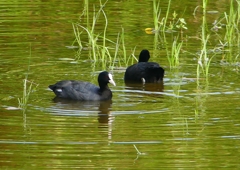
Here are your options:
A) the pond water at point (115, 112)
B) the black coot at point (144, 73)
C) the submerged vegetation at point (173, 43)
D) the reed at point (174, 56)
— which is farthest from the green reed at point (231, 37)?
the black coot at point (144, 73)

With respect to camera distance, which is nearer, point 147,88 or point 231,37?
point 147,88

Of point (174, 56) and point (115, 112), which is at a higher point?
point (174, 56)

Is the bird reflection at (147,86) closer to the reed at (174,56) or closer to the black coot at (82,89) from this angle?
the reed at (174,56)

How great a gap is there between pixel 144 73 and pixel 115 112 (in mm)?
2394

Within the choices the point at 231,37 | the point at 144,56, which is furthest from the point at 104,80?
the point at 231,37

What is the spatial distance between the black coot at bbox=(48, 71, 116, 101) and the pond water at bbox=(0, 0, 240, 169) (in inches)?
6.9

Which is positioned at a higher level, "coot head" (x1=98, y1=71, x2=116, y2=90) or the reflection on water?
"coot head" (x1=98, y1=71, x2=116, y2=90)

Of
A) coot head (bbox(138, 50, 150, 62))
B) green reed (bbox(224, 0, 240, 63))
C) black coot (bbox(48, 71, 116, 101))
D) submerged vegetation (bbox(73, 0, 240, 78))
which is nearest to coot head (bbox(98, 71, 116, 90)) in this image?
black coot (bbox(48, 71, 116, 101))

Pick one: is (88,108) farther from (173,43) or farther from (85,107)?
(173,43)

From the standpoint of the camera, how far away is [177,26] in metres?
16.6

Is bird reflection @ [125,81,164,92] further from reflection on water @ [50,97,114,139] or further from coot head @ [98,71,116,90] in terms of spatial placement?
reflection on water @ [50,97,114,139]

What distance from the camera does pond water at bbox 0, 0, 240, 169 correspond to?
356 inches

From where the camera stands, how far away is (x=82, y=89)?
480 inches

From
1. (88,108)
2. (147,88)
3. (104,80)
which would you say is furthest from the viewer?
(147,88)
